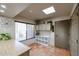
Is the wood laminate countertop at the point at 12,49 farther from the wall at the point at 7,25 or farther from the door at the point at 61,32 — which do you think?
the door at the point at 61,32

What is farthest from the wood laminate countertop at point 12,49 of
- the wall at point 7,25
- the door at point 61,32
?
the door at point 61,32

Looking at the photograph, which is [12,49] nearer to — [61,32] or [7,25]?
[7,25]

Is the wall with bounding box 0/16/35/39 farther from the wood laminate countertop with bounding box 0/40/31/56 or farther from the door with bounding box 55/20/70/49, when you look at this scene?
the door with bounding box 55/20/70/49

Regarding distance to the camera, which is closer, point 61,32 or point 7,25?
point 7,25

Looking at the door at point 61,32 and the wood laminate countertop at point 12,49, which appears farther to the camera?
the door at point 61,32

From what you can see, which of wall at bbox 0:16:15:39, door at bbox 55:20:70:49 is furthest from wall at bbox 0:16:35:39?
door at bbox 55:20:70:49

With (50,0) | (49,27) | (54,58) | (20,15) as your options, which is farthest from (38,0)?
(49,27)

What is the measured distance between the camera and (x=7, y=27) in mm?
1058

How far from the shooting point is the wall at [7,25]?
1.00 m

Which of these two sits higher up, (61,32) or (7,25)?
(7,25)

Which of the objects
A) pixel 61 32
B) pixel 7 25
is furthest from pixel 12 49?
pixel 61 32

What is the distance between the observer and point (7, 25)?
3.50 feet

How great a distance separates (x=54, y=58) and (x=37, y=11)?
68cm

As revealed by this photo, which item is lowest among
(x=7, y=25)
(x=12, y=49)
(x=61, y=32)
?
(x=12, y=49)
